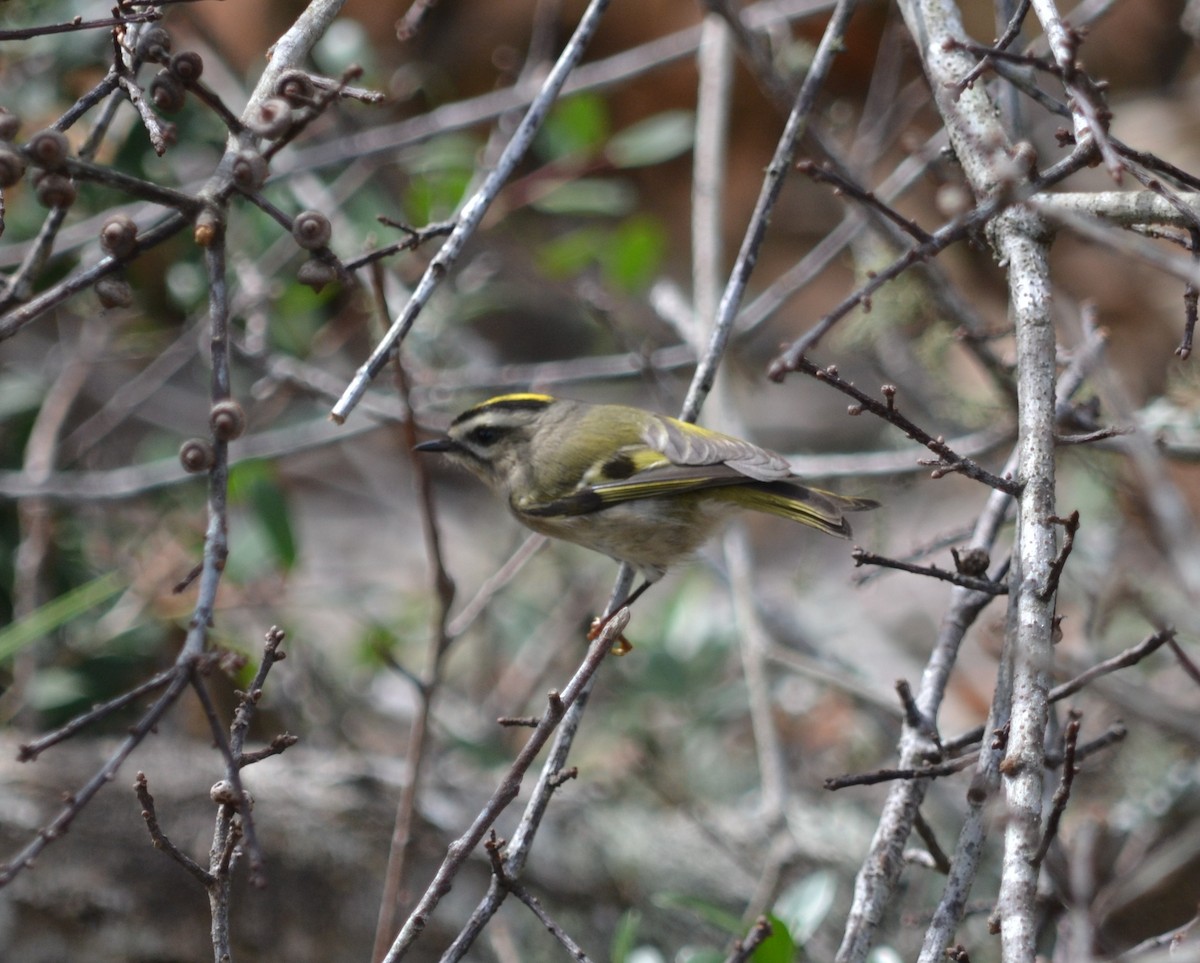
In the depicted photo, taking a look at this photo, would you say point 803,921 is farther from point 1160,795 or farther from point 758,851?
point 1160,795

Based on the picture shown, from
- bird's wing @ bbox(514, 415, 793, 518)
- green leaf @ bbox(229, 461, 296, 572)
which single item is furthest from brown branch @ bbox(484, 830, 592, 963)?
green leaf @ bbox(229, 461, 296, 572)

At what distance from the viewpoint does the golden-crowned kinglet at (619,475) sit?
2.97 m

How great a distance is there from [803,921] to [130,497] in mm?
2527

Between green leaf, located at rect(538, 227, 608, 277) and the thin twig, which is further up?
green leaf, located at rect(538, 227, 608, 277)

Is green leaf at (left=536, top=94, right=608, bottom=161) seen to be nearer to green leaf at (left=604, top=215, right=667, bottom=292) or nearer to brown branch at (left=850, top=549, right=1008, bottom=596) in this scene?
green leaf at (left=604, top=215, right=667, bottom=292)

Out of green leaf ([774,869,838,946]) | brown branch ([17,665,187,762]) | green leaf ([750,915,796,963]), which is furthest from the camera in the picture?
green leaf ([774,869,838,946])

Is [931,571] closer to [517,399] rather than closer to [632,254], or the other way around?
[517,399]

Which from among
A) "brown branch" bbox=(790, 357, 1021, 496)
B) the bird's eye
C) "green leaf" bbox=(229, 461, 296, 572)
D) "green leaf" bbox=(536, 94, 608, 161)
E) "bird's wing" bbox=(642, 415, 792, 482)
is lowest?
"brown branch" bbox=(790, 357, 1021, 496)

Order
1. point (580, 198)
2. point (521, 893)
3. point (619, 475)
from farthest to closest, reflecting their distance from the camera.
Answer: point (580, 198) < point (619, 475) < point (521, 893)

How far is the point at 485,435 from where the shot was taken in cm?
337

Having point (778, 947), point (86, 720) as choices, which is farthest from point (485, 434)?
point (86, 720)

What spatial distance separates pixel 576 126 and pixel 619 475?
1.46 meters

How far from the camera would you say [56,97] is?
4.03 metres

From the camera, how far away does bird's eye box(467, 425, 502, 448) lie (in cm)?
333
